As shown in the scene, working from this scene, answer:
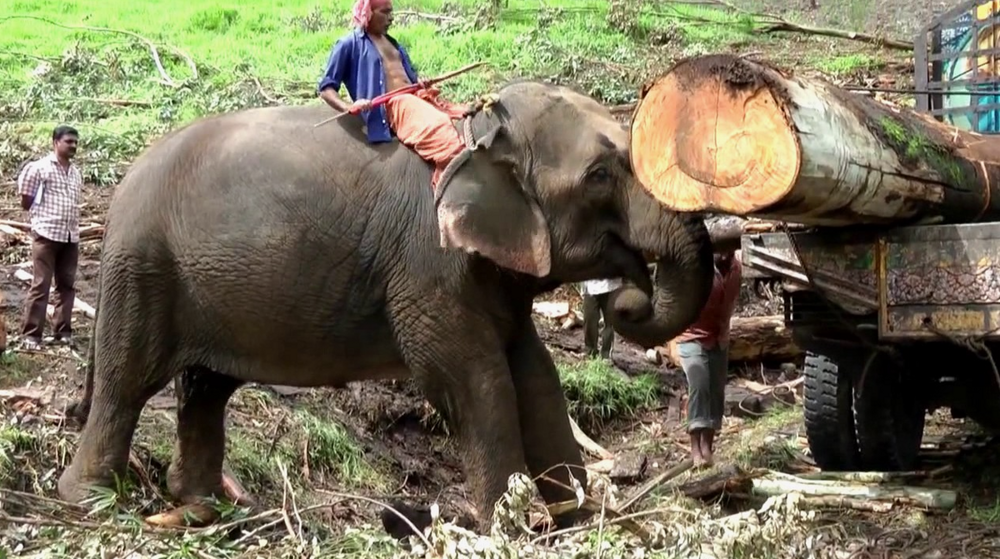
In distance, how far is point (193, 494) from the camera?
7.20 metres

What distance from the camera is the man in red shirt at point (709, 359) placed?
873 centimetres

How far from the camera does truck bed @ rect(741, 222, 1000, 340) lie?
5879mm

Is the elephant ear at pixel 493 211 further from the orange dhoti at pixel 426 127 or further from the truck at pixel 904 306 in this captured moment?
the truck at pixel 904 306

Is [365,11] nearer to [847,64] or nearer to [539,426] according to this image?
[539,426]

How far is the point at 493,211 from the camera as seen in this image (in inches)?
241

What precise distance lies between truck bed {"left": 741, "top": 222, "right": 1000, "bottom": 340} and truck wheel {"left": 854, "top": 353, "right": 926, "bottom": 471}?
4.21 feet

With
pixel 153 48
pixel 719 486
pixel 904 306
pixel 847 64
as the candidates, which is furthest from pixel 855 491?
pixel 153 48

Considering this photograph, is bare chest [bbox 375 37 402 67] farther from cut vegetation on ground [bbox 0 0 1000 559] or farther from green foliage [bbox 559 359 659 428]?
green foliage [bbox 559 359 659 428]

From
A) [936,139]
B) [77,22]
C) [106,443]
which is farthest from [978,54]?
[77,22]

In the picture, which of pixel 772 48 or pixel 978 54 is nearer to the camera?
pixel 978 54

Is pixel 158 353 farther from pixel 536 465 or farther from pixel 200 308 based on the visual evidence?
pixel 536 465

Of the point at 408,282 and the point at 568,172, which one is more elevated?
the point at 568,172

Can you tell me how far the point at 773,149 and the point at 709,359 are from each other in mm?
3784

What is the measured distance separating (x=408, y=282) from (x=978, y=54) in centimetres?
354
